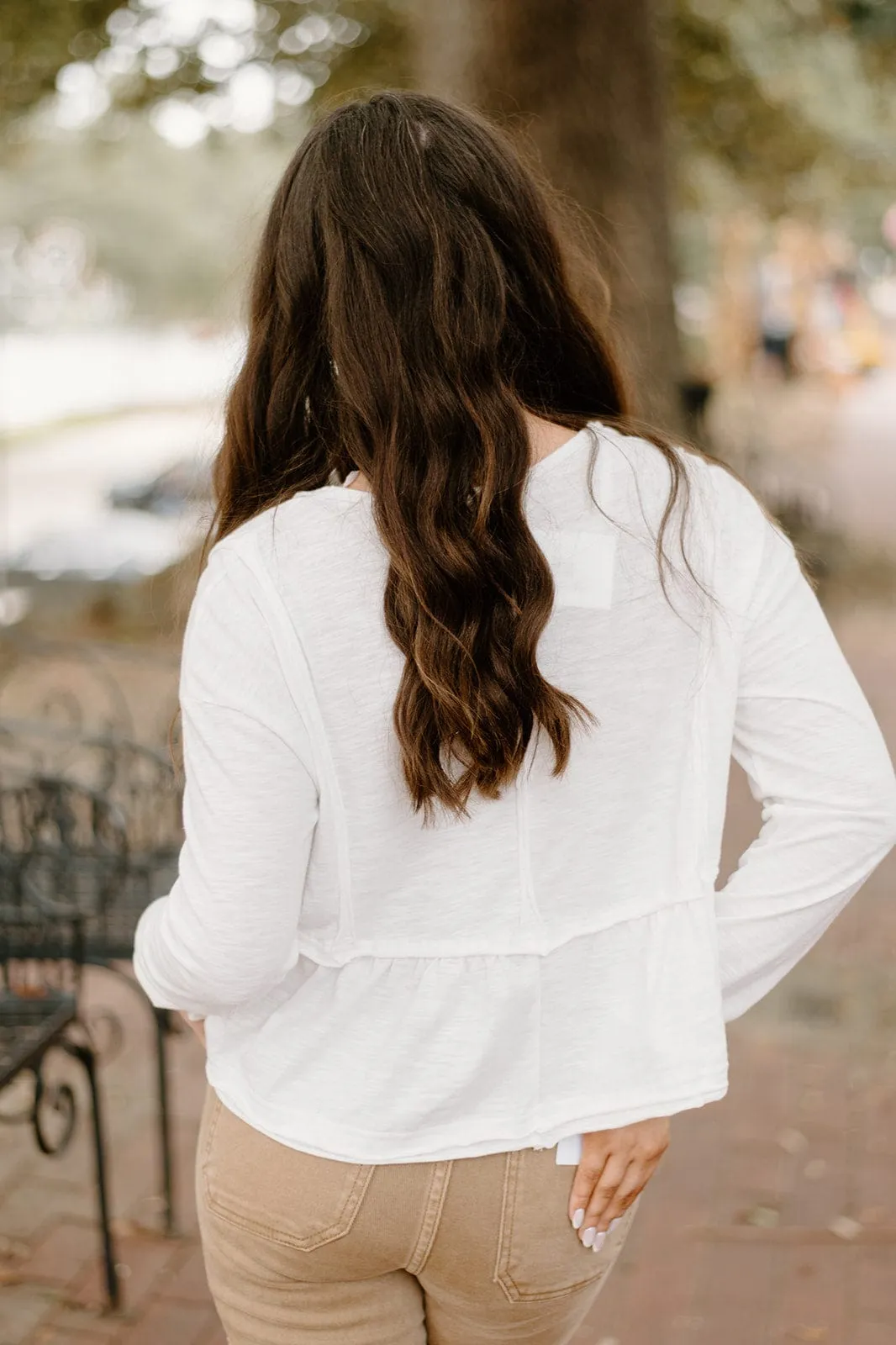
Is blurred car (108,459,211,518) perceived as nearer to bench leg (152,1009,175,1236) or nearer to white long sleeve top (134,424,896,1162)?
bench leg (152,1009,175,1236)

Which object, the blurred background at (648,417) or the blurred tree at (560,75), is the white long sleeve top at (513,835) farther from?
the blurred tree at (560,75)

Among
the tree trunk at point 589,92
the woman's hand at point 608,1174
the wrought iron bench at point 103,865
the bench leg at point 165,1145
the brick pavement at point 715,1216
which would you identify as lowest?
the brick pavement at point 715,1216

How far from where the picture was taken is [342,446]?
51.8 inches

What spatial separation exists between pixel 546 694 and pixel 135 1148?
8.73 ft

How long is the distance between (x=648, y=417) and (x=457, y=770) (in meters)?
1.69

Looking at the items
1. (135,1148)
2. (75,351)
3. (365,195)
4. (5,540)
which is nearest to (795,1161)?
(135,1148)

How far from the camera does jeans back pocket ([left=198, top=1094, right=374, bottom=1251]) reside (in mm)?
1373

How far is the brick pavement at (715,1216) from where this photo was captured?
279 centimetres

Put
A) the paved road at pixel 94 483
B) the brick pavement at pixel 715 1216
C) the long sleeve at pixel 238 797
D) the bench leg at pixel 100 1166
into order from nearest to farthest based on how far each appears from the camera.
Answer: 1. the long sleeve at pixel 238 797
2. the bench leg at pixel 100 1166
3. the brick pavement at pixel 715 1216
4. the paved road at pixel 94 483

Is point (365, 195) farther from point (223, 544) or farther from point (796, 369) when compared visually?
point (796, 369)

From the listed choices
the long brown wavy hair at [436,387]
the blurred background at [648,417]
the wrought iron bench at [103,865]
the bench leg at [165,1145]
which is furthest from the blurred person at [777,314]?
the long brown wavy hair at [436,387]

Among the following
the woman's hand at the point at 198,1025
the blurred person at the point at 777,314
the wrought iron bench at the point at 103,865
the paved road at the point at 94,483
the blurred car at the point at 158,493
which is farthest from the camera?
the blurred person at the point at 777,314

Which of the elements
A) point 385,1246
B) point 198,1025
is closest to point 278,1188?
point 385,1246

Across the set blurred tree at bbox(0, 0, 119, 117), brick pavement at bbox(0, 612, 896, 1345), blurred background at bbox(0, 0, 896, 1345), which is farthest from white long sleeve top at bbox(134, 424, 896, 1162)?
blurred tree at bbox(0, 0, 119, 117)
